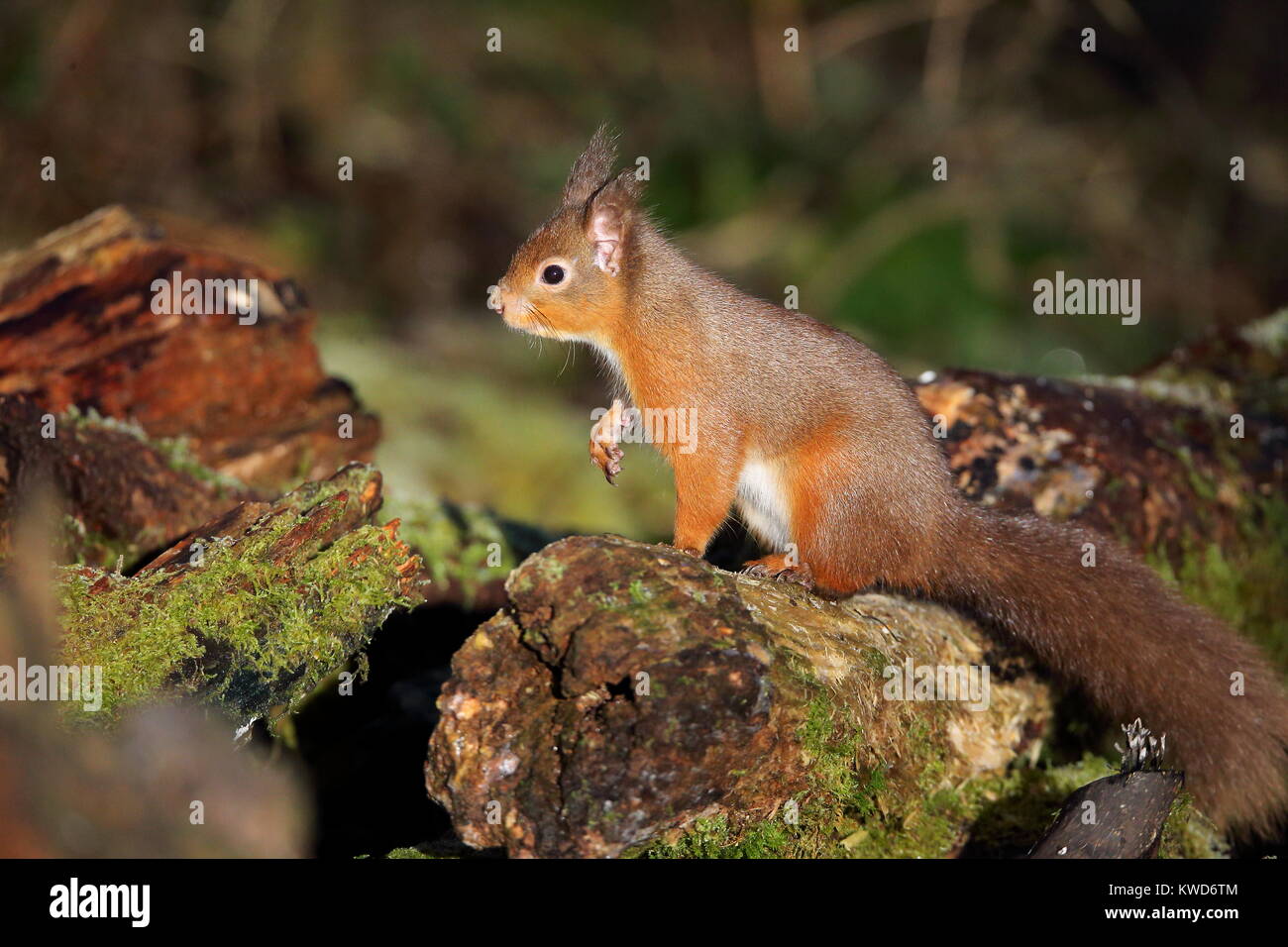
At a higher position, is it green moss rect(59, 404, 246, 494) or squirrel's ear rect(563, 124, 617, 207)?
squirrel's ear rect(563, 124, 617, 207)

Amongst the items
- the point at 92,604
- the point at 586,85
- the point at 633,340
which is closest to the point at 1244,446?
the point at 633,340

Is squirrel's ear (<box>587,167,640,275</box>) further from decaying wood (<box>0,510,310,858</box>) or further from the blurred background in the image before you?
the blurred background

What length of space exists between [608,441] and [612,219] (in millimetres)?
736

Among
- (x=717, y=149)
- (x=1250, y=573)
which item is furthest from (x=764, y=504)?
(x=717, y=149)

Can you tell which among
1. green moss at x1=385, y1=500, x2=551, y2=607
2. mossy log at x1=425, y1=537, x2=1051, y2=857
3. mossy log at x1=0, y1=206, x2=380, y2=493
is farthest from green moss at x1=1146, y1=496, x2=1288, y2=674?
mossy log at x1=0, y1=206, x2=380, y2=493

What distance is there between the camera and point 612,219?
3.82m

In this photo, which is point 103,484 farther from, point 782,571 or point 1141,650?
point 1141,650

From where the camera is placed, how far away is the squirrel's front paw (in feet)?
12.5

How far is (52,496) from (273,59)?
28.3 ft

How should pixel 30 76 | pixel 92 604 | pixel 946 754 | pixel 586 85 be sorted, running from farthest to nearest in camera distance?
pixel 586 85 < pixel 30 76 < pixel 946 754 < pixel 92 604

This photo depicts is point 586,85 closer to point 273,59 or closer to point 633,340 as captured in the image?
point 273,59

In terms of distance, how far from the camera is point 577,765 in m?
2.63

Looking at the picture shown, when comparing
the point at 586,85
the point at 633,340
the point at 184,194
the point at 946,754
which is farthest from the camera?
the point at 586,85

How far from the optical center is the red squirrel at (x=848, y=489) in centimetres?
347
